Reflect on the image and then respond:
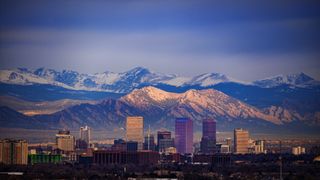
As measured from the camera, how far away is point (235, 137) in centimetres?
12331

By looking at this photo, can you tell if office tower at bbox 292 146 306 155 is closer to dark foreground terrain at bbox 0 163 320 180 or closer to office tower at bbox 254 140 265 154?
office tower at bbox 254 140 265 154

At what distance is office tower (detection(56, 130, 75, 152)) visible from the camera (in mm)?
114756

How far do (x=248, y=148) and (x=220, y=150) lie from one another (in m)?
3.68

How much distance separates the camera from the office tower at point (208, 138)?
393 ft

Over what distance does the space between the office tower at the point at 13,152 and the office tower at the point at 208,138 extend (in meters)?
23.8

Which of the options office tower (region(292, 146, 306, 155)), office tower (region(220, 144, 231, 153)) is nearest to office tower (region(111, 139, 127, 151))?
office tower (region(220, 144, 231, 153))

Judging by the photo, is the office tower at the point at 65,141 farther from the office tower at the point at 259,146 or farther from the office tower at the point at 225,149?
the office tower at the point at 259,146

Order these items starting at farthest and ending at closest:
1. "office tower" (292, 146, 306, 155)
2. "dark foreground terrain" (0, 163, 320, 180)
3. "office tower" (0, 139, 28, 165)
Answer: "office tower" (292, 146, 306, 155) → "office tower" (0, 139, 28, 165) → "dark foreground terrain" (0, 163, 320, 180)

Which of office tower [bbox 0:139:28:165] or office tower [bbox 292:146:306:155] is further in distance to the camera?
office tower [bbox 292:146:306:155]

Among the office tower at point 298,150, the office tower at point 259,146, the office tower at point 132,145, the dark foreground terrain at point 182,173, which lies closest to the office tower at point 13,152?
the dark foreground terrain at point 182,173

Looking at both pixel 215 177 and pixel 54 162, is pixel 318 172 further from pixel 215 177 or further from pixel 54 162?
pixel 54 162

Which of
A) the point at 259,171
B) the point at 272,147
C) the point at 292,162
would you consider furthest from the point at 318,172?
the point at 272,147

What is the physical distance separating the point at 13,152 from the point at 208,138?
3349cm

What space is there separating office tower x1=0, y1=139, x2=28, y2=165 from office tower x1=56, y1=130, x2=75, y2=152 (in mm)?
11292
